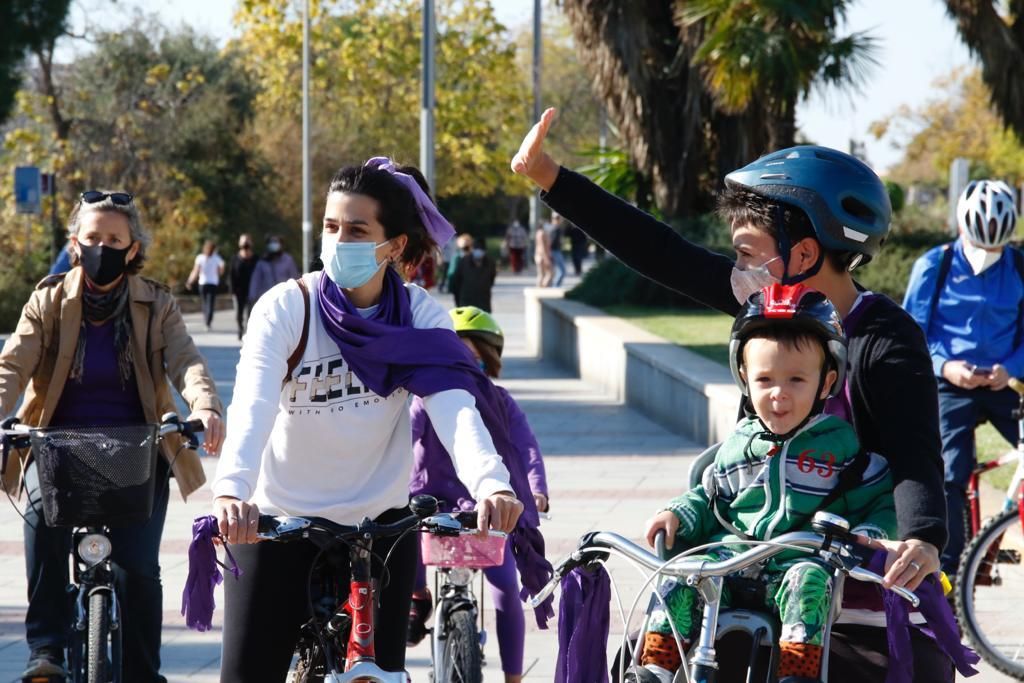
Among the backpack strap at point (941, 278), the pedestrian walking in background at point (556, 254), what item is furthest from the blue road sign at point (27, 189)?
the backpack strap at point (941, 278)

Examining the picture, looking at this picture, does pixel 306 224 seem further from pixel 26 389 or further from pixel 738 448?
pixel 738 448

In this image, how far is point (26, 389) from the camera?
217 inches

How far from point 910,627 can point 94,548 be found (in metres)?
2.76

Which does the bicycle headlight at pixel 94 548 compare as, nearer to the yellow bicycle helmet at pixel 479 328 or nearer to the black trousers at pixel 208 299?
the yellow bicycle helmet at pixel 479 328

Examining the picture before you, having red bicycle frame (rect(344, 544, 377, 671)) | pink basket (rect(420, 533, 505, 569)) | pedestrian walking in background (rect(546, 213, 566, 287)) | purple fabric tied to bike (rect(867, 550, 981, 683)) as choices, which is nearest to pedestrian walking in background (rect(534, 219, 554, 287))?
pedestrian walking in background (rect(546, 213, 566, 287))

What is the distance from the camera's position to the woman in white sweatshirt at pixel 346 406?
391 cm

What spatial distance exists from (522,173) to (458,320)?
247 cm

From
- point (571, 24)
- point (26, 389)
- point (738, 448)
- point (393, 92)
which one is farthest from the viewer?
point (393, 92)

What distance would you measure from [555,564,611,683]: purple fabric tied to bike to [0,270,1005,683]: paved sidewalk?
324 cm

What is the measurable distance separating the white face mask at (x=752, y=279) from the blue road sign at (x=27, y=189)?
21.9 metres

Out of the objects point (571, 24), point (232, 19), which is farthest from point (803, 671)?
point (232, 19)

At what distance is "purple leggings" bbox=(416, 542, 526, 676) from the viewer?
5609mm

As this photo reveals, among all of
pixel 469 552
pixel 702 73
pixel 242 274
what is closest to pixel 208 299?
pixel 242 274

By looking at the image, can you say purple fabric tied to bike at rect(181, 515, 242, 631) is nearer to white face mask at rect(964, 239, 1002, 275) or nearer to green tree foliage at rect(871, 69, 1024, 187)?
white face mask at rect(964, 239, 1002, 275)
